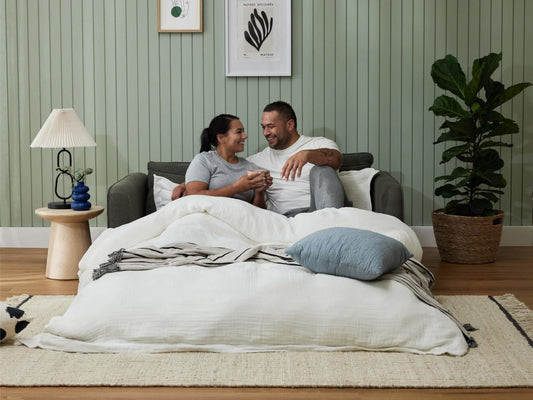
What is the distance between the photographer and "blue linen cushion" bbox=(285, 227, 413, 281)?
2531mm

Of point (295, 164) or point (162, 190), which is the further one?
point (162, 190)

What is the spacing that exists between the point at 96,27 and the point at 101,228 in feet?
4.50

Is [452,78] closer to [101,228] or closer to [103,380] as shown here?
[101,228]

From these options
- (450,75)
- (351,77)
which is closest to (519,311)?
(450,75)

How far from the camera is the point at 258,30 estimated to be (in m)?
4.66

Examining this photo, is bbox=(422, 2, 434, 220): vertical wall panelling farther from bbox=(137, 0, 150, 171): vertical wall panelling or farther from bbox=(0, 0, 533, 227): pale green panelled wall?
bbox=(137, 0, 150, 171): vertical wall panelling

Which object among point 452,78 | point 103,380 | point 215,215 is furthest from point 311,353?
point 452,78

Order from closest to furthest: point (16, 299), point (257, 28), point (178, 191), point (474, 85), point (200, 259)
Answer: point (200, 259)
point (16, 299)
point (178, 191)
point (474, 85)
point (257, 28)

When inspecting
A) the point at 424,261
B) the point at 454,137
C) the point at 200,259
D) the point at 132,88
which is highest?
the point at 132,88

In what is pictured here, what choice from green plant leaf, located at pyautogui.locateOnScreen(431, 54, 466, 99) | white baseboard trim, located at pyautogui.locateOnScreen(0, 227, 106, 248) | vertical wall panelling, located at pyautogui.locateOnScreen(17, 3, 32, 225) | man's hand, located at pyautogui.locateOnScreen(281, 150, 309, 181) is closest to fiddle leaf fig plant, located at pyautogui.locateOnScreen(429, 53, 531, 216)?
green plant leaf, located at pyautogui.locateOnScreen(431, 54, 466, 99)

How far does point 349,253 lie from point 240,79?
96.0 inches

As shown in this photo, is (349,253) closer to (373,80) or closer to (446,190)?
(446,190)

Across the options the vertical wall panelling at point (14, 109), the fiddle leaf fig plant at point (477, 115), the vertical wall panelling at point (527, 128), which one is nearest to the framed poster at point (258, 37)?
the fiddle leaf fig plant at point (477, 115)

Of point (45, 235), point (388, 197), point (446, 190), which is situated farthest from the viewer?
point (45, 235)
